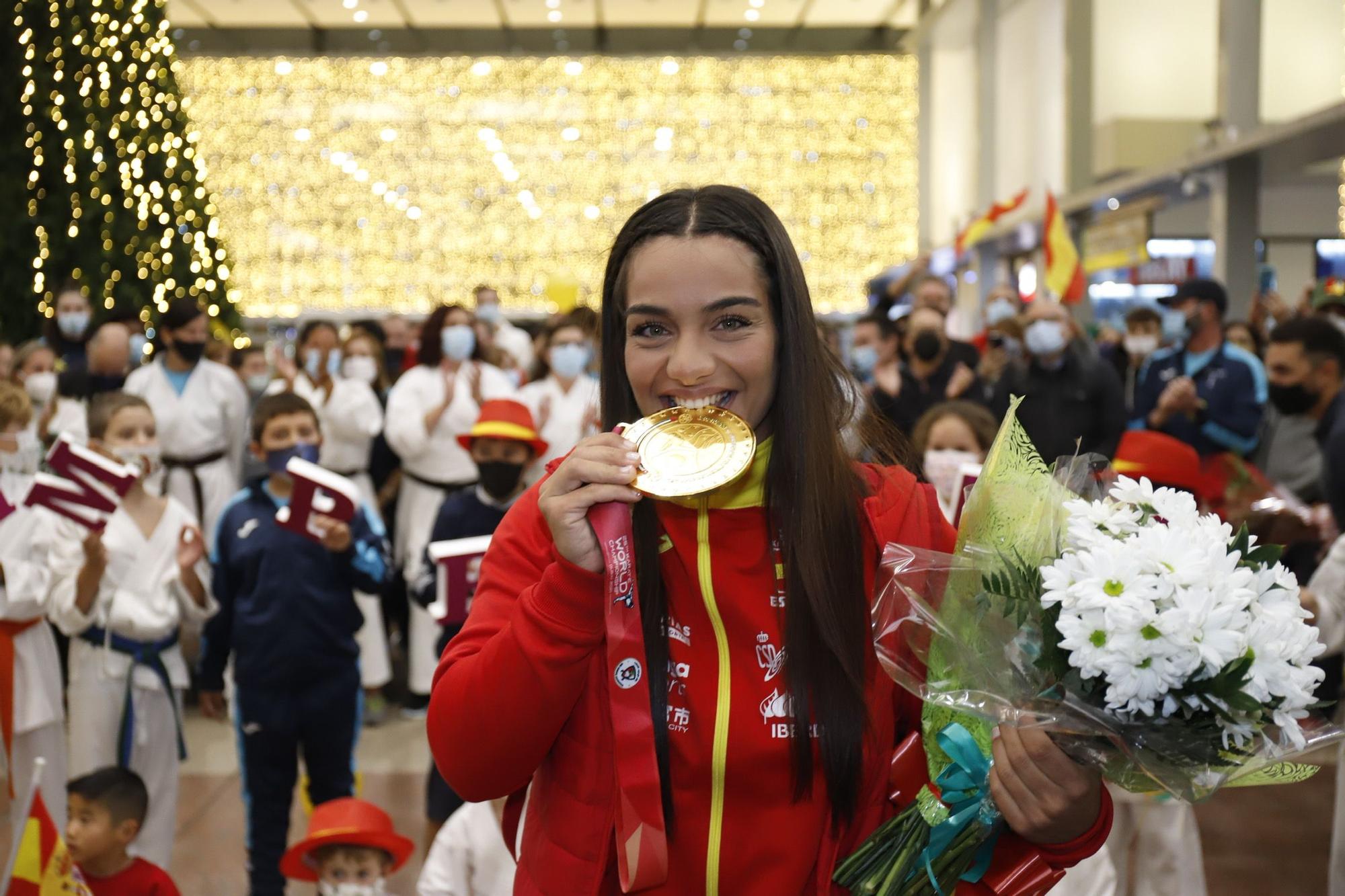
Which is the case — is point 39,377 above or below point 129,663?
above

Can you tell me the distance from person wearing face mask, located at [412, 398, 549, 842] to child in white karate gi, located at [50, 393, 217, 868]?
97cm

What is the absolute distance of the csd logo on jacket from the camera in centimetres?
156

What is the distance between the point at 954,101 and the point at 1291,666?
21441 millimetres

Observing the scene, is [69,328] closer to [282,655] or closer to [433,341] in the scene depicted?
[433,341]

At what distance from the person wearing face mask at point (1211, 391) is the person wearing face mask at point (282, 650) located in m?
4.85

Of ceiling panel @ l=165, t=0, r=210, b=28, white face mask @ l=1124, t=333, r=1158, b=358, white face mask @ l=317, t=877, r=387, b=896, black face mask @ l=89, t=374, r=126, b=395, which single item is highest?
ceiling panel @ l=165, t=0, r=210, b=28

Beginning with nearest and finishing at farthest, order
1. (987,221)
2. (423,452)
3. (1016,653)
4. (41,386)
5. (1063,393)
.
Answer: (1016,653)
(1063,393)
(423,452)
(41,386)
(987,221)

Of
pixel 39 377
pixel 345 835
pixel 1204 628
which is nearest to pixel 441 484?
pixel 39 377

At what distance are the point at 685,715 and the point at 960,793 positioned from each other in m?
0.34

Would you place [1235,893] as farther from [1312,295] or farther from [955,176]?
[955,176]

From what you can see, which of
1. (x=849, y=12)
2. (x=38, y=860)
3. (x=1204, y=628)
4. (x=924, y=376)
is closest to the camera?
(x=1204, y=628)

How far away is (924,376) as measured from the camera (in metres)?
8.12

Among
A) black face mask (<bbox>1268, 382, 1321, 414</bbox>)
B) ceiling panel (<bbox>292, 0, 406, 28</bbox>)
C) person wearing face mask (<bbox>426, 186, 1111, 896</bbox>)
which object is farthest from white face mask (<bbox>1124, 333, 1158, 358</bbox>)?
ceiling panel (<bbox>292, 0, 406, 28</bbox>)

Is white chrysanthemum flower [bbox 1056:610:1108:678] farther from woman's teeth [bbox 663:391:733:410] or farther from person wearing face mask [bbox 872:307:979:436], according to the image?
person wearing face mask [bbox 872:307:979:436]
